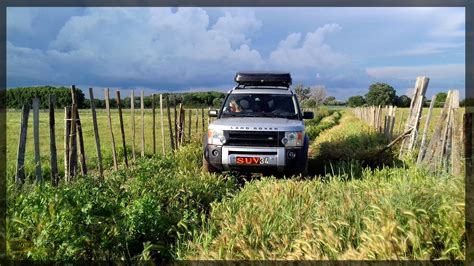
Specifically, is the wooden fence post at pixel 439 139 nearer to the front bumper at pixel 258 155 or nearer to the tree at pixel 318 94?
the front bumper at pixel 258 155

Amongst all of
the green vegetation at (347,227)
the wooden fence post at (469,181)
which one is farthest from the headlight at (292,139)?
the wooden fence post at (469,181)

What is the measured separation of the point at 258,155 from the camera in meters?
8.86

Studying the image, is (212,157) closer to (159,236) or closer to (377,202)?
(159,236)

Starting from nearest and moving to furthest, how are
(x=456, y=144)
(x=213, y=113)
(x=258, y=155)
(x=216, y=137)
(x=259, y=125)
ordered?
(x=456, y=144) → (x=258, y=155) → (x=259, y=125) → (x=216, y=137) → (x=213, y=113)

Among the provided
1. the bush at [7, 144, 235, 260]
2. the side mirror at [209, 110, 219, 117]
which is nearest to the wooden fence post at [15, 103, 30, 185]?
the bush at [7, 144, 235, 260]

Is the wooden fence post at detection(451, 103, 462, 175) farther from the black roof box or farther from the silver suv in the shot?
the black roof box

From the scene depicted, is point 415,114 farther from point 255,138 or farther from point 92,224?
point 92,224

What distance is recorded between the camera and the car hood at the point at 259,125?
29.3 ft

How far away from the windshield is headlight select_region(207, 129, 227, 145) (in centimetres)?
126

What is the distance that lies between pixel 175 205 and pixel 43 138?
1077 inches

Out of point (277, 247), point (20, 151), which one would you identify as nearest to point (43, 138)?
point (20, 151)

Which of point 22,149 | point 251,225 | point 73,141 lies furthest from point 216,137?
point 251,225

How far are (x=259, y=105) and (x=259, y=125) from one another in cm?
160

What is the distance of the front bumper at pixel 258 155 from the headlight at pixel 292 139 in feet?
0.26
